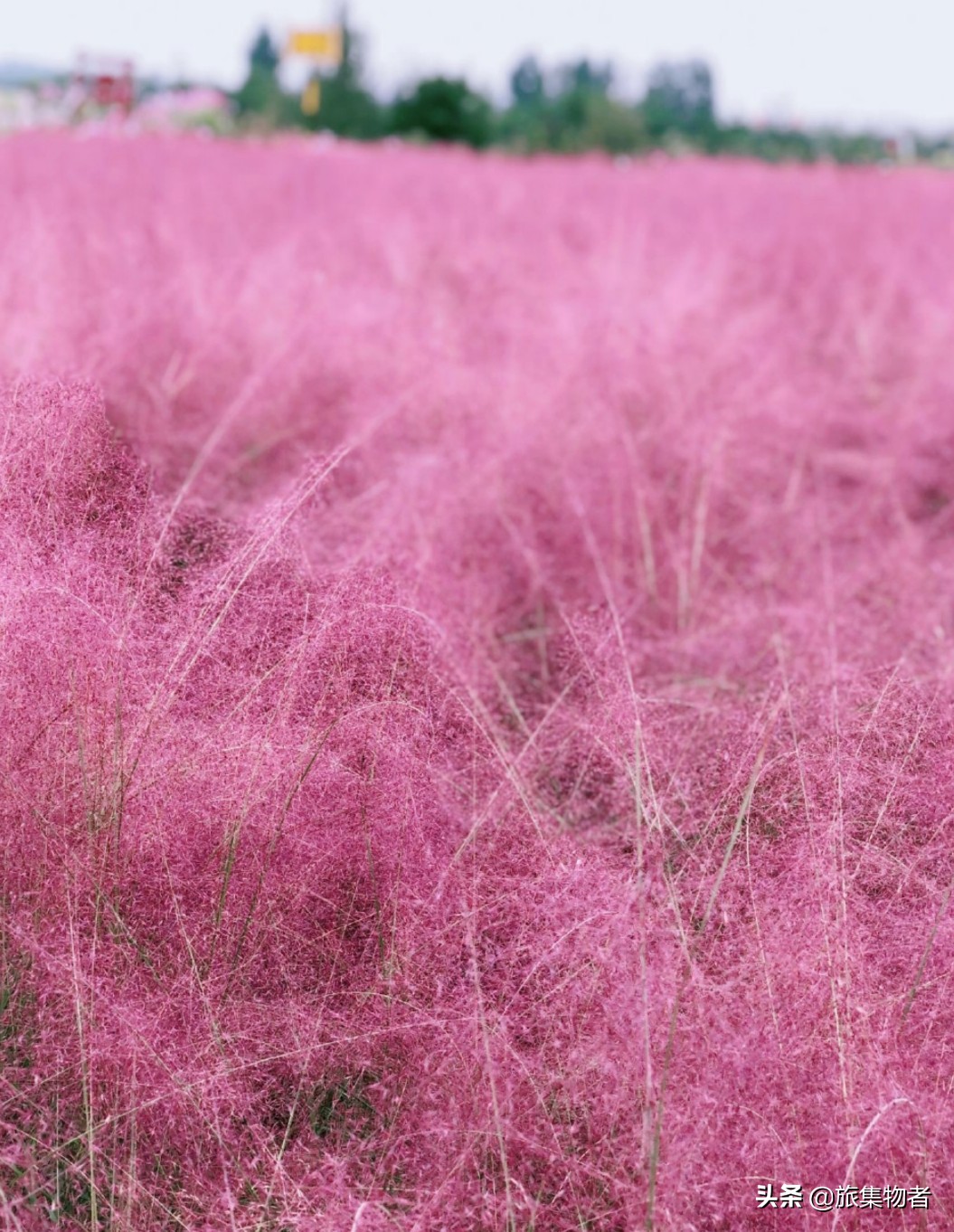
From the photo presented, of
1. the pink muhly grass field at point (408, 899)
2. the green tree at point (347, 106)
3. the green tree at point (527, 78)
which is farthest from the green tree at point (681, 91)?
the pink muhly grass field at point (408, 899)

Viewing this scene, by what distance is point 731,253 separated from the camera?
168 inches

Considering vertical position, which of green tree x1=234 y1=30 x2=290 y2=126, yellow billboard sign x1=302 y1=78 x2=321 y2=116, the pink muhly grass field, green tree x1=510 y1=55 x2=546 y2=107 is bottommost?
the pink muhly grass field

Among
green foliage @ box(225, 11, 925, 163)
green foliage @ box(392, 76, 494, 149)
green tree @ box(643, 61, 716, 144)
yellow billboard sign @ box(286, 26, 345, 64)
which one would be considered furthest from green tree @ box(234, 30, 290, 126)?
green tree @ box(643, 61, 716, 144)

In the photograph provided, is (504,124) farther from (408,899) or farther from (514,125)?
(408,899)

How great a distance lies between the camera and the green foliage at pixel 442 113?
17.9 meters

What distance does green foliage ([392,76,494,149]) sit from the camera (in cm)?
1794

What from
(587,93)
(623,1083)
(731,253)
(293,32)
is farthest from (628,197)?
(587,93)

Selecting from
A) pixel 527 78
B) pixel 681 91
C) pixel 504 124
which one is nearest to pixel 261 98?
pixel 504 124

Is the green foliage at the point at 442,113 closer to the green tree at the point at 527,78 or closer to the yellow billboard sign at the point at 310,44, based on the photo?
the yellow billboard sign at the point at 310,44

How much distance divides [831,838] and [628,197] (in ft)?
17.4

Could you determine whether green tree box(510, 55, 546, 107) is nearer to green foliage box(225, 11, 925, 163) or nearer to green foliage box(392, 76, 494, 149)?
green foliage box(225, 11, 925, 163)

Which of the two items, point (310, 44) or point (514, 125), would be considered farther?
point (514, 125)

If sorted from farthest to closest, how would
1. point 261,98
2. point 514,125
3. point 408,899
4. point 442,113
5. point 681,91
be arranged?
point 681,91 → point 514,125 → point 261,98 → point 442,113 → point 408,899

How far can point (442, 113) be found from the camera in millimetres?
18016
